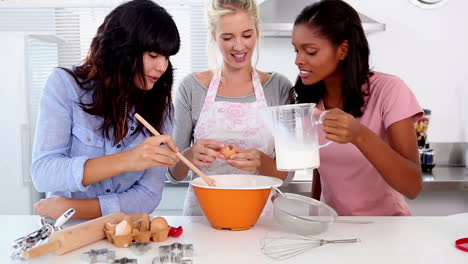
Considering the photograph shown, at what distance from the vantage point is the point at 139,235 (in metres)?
1.20

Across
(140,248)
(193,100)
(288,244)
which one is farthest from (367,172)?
(140,248)

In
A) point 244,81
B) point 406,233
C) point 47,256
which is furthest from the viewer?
point 244,81

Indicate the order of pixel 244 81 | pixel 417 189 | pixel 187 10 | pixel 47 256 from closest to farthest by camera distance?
pixel 47 256
pixel 417 189
pixel 244 81
pixel 187 10

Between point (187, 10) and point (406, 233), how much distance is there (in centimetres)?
302

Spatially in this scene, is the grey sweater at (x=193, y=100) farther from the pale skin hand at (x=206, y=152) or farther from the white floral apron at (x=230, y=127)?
the pale skin hand at (x=206, y=152)

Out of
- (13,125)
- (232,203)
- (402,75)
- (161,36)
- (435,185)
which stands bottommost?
(435,185)

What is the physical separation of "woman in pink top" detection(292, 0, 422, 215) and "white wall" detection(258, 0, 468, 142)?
1.58 meters

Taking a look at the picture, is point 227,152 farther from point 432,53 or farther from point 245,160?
point 432,53

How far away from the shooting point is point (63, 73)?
143cm

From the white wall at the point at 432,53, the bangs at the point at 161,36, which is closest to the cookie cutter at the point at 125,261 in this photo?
the bangs at the point at 161,36

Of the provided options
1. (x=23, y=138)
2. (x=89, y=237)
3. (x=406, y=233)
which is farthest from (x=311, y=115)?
(x=23, y=138)

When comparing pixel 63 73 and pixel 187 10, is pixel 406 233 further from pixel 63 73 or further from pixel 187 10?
pixel 187 10

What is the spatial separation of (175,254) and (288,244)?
0.97 ft

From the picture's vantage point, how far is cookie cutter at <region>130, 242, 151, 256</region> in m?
1.12
